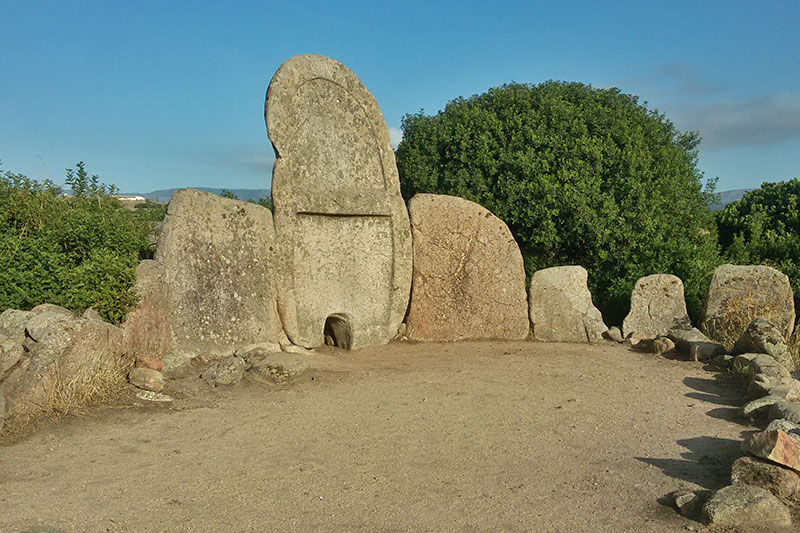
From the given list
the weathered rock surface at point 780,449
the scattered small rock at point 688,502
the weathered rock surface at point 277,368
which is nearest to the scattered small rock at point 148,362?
the weathered rock surface at point 277,368

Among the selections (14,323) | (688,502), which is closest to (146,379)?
(14,323)

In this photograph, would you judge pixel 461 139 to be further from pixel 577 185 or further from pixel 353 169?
pixel 353 169

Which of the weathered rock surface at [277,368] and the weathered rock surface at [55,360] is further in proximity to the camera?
the weathered rock surface at [277,368]

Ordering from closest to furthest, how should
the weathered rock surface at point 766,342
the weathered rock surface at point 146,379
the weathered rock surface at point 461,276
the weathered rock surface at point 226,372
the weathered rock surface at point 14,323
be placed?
the weathered rock surface at point 14,323, the weathered rock surface at point 146,379, the weathered rock surface at point 226,372, the weathered rock surface at point 766,342, the weathered rock surface at point 461,276

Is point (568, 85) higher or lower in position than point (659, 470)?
higher

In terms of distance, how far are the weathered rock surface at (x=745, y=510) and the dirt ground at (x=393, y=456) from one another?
0.13 meters

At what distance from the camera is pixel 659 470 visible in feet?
16.3

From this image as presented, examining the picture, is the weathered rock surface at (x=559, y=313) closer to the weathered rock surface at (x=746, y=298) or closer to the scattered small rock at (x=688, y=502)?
the weathered rock surface at (x=746, y=298)

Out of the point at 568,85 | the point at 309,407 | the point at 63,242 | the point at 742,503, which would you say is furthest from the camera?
the point at 568,85

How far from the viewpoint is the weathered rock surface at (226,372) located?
6898 mm

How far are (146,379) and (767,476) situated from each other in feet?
15.6

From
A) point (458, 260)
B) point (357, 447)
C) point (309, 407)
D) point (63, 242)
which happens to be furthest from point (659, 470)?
point (63, 242)

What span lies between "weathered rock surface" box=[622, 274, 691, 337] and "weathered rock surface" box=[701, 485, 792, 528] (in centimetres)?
527

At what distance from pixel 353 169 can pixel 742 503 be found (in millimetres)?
5650
